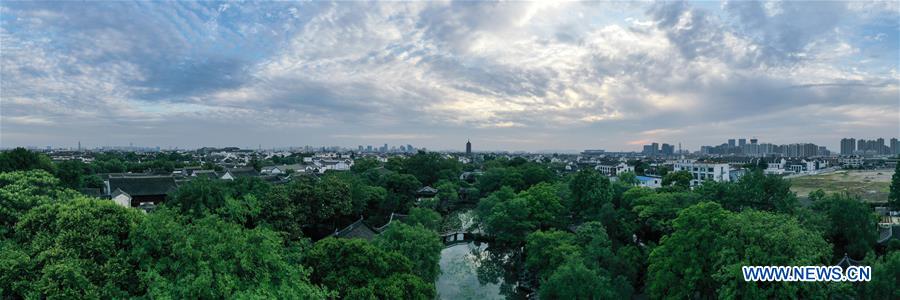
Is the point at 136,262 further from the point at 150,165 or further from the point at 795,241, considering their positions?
the point at 150,165

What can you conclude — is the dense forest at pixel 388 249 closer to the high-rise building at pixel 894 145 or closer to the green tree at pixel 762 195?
the green tree at pixel 762 195

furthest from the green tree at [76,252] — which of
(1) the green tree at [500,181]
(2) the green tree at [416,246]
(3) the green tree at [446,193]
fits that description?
(1) the green tree at [500,181]

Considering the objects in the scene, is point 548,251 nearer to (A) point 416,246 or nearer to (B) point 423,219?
(A) point 416,246

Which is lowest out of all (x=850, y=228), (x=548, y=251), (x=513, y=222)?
(x=548, y=251)

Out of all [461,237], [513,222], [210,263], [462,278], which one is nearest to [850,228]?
[513,222]

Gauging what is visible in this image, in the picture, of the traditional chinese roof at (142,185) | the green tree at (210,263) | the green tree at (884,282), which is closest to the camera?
the green tree at (210,263)

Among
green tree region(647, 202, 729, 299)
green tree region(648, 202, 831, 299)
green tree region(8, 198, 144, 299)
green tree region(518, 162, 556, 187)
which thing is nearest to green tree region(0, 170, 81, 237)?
green tree region(8, 198, 144, 299)

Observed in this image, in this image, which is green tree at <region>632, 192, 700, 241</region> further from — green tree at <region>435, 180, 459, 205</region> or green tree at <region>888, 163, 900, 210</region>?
green tree at <region>888, 163, 900, 210</region>
